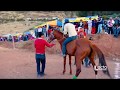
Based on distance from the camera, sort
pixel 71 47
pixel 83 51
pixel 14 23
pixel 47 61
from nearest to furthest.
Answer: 1. pixel 83 51
2. pixel 71 47
3. pixel 47 61
4. pixel 14 23

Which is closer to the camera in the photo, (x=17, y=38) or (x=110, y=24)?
(x=110, y=24)

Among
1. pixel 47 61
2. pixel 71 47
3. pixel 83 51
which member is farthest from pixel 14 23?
pixel 83 51

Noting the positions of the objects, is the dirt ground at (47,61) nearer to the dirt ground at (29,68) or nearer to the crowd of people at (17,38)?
the dirt ground at (29,68)

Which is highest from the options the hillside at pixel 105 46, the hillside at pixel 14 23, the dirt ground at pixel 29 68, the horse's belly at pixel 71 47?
the hillside at pixel 14 23

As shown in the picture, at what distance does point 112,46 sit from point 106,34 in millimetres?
1185

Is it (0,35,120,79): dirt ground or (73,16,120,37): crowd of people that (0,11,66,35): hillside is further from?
(73,16,120,37): crowd of people

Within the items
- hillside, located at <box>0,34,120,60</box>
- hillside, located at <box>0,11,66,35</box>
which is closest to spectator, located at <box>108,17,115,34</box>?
hillside, located at <box>0,34,120,60</box>

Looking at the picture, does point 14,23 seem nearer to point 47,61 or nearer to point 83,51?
point 47,61

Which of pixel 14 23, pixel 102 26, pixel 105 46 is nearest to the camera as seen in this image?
pixel 105 46

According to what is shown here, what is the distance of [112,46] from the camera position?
628 inches

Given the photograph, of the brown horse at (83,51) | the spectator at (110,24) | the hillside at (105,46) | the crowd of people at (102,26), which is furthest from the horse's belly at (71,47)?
the spectator at (110,24)
